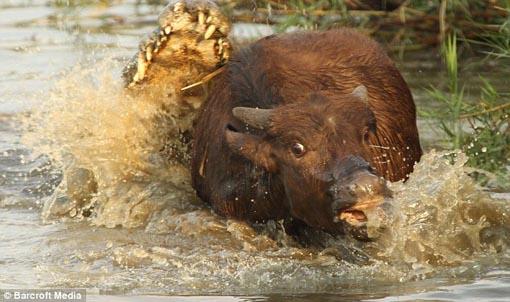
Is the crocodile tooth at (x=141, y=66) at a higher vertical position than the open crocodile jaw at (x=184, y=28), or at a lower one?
lower

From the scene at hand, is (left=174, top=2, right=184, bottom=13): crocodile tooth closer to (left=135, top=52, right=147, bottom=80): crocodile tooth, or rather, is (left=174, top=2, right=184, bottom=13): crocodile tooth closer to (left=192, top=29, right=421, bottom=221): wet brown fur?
(left=135, top=52, right=147, bottom=80): crocodile tooth

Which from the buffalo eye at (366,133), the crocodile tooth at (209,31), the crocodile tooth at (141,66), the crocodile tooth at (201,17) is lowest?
the buffalo eye at (366,133)

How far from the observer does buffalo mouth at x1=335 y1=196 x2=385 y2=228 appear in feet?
22.3

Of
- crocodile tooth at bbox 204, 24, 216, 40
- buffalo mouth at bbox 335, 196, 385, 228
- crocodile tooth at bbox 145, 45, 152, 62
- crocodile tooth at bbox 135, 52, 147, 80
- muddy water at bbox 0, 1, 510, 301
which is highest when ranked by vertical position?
crocodile tooth at bbox 204, 24, 216, 40

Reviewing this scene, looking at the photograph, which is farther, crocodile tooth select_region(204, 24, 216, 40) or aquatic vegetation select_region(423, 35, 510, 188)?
crocodile tooth select_region(204, 24, 216, 40)

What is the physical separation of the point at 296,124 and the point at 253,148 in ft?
1.04

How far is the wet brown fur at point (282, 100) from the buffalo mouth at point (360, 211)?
25.0 inches

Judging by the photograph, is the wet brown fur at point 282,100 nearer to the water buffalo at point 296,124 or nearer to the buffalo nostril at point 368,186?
the water buffalo at point 296,124

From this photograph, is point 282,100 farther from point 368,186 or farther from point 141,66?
point 141,66

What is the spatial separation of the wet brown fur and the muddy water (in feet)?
0.66

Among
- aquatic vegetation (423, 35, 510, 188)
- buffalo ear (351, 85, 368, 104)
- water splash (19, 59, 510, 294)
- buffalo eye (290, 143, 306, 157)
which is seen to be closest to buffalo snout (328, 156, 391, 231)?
water splash (19, 59, 510, 294)

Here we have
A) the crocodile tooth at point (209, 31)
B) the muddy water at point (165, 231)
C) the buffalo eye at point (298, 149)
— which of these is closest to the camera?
the muddy water at point (165, 231)

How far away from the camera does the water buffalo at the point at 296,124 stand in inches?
284

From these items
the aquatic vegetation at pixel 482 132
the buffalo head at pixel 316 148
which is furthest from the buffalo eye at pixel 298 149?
the aquatic vegetation at pixel 482 132
